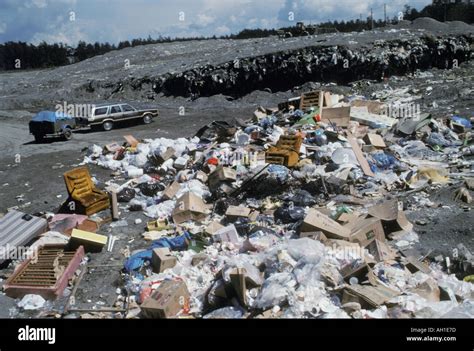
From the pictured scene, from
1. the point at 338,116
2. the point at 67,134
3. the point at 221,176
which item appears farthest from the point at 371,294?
the point at 67,134

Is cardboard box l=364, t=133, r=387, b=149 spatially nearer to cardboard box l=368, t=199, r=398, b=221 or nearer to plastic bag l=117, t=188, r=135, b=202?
cardboard box l=368, t=199, r=398, b=221

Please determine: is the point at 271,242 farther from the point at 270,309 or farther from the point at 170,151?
the point at 170,151

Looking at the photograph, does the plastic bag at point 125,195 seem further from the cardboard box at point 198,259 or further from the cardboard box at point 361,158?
the cardboard box at point 361,158

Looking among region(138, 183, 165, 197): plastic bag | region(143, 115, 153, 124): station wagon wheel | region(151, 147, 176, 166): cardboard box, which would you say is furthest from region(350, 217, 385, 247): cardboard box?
region(143, 115, 153, 124): station wagon wheel

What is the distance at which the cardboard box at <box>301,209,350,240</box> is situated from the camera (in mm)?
5711

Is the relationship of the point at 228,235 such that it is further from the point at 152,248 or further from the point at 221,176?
the point at 221,176

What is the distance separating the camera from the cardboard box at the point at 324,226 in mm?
5711

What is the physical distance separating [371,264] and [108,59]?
31.1 meters

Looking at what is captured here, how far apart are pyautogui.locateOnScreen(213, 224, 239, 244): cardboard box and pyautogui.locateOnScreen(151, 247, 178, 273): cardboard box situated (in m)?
0.78

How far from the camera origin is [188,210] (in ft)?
24.4

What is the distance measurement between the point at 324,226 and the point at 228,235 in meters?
1.37

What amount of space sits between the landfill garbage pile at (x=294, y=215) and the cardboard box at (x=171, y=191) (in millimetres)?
28

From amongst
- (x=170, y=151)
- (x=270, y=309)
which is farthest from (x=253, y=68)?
(x=270, y=309)

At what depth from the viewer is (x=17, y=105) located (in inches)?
1015
